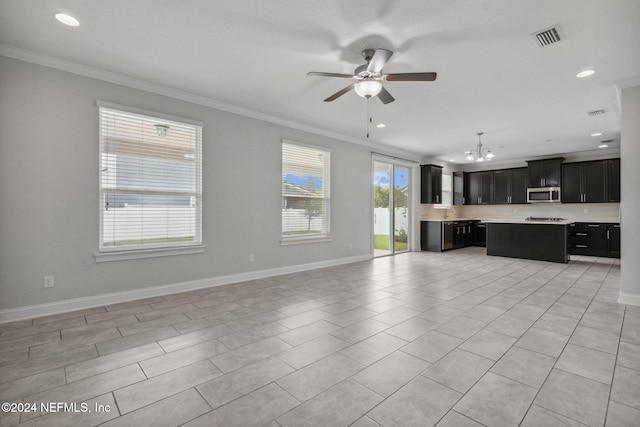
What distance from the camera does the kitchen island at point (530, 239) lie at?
6500 mm

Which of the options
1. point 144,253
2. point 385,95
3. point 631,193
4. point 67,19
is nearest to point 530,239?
point 631,193

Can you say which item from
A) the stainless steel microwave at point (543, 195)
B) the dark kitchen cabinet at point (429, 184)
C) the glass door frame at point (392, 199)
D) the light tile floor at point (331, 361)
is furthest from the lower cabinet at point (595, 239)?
the light tile floor at point (331, 361)

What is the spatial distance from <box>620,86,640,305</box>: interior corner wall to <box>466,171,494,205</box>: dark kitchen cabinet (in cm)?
602

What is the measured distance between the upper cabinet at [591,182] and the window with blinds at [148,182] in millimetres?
9229

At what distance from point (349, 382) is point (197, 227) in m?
3.24

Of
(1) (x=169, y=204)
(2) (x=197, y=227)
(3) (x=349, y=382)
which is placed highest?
(1) (x=169, y=204)

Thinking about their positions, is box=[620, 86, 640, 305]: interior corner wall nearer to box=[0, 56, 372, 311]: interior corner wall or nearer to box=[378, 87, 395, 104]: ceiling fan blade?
box=[378, 87, 395, 104]: ceiling fan blade

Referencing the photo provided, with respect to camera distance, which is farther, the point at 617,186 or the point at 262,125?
the point at 617,186

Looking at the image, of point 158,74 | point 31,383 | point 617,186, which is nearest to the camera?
point 31,383

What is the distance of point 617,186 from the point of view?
24.1ft

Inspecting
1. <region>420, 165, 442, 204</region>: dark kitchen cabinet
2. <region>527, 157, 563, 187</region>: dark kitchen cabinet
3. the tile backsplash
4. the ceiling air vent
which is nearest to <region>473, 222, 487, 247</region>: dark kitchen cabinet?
the tile backsplash

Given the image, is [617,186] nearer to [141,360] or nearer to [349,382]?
[349,382]

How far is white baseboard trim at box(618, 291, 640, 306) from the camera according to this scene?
3.64 m

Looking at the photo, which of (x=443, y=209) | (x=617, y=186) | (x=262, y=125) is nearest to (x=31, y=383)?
(x=262, y=125)
